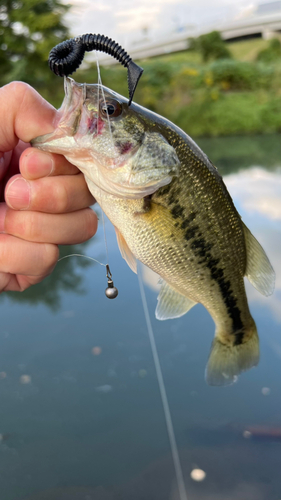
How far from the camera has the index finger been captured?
115 centimetres

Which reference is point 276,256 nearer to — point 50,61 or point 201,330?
point 201,330

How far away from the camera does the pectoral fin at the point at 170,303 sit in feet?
4.91

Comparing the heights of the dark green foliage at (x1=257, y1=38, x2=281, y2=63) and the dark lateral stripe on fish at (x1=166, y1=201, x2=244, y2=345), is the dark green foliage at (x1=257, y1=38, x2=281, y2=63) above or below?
below

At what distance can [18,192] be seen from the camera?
4.07 feet

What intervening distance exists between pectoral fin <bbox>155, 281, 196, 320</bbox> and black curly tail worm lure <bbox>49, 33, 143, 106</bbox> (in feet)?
2.65

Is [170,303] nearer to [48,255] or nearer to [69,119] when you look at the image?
[48,255]

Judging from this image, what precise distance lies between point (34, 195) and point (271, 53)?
2790 cm

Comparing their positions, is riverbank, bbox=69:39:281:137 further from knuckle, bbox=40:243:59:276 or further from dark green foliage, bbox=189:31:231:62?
knuckle, bbox=40:243:59:276

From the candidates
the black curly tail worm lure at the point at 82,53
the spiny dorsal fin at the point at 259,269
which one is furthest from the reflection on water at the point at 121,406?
the black curly tail worm lure at the point at 82,53

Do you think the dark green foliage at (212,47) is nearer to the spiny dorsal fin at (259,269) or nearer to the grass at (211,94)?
the grass at (211,94)

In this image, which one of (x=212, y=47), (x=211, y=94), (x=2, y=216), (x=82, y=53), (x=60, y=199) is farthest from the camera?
(x=212, y=47)

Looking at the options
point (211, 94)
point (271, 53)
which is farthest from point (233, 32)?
point (211, 94)

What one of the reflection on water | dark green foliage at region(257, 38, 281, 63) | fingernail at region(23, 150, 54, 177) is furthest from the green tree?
fingernail at region(23, 150, 54, 177)

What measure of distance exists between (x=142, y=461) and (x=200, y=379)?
2.62 feet
